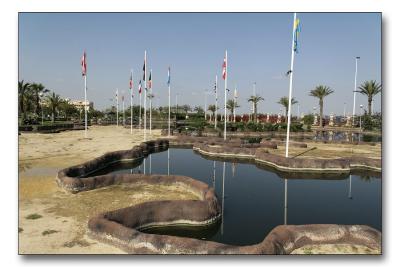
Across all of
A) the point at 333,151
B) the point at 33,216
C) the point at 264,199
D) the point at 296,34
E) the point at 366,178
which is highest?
the point at 296,34

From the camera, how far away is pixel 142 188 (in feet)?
59.9

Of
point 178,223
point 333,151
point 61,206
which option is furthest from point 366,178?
point 61,206

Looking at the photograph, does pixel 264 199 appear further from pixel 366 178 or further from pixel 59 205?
pixel 366 178

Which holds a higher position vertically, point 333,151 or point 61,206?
point 333,151

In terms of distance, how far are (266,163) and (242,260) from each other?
22.2 meters

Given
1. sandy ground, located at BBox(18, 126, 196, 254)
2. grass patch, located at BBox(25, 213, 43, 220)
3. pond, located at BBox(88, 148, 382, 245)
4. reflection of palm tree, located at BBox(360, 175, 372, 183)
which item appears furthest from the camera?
reflection of palm tree, located at BBox(360, 175, 372, 183)

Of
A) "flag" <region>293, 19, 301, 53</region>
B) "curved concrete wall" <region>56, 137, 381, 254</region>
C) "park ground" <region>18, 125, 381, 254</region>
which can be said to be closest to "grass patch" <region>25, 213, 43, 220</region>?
"park ground" <region>18, 125, 381, 254</region>

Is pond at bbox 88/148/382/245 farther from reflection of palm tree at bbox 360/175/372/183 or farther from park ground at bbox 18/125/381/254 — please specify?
park ground at bbox 18/125/381/254

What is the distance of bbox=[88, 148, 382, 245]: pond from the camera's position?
1361 cm

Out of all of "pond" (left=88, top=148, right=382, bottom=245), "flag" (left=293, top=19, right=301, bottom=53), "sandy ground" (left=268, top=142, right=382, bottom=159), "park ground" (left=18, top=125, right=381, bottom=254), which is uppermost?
"flag" (left=293, top=19, right=301, bottom=53)

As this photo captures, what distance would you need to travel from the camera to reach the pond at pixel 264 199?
44.7ft

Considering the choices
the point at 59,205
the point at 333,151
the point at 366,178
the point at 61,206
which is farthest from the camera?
the point at 333,151

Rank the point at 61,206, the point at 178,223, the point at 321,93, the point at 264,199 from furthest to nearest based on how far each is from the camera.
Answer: the point at 321,93 < the point at 264,199 < the point at 61,206 < the point at 178,223

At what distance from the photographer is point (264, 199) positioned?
1858 cm
